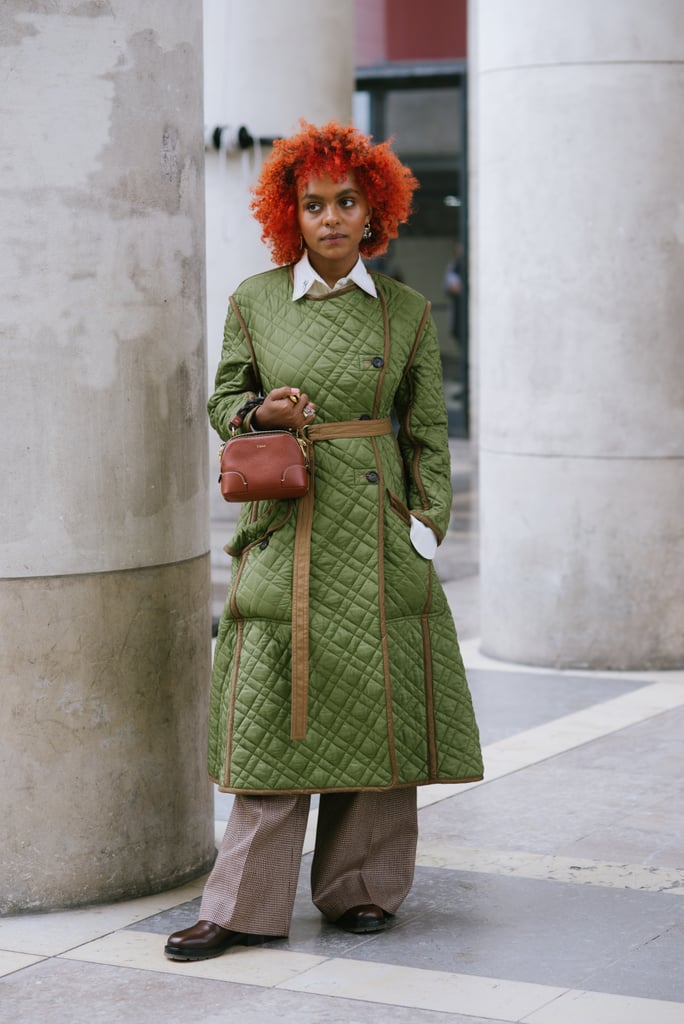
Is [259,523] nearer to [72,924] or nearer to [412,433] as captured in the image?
[412,433]

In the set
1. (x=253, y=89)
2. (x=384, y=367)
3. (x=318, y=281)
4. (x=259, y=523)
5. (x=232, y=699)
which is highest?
(x=253, y=89)

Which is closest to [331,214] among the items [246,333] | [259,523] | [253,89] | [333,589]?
[246,333]

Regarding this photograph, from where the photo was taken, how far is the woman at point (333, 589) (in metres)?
4.74

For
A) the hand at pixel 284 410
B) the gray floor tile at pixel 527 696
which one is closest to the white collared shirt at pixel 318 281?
the hand at pixel 284 410

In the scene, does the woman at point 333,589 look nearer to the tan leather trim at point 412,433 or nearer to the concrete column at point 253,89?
the tan leather trim at point 412,433

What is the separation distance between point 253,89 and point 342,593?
1057 centimetres

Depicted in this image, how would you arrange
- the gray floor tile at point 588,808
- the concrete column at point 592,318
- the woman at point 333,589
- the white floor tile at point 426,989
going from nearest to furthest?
the white floor tile at point 426,989 < the woman at point 333,589 < the gray floor tile at point 588,808 < the concrete column at point 592,318

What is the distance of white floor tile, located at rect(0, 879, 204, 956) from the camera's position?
15.8 ft

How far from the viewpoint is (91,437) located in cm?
507

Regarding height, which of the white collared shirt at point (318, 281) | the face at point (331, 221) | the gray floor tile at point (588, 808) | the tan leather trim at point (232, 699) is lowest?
the gray floor tile at point (588, 808)

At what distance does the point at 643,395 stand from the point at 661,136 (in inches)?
46.9

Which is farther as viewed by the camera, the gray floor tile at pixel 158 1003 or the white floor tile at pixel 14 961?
the white floor tile at pixel 14 961

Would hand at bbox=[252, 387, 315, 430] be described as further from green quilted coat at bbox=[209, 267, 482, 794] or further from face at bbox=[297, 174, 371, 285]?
face at bbox=[297, 174, 371, 285]

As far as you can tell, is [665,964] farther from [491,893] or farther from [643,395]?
[643,395]
